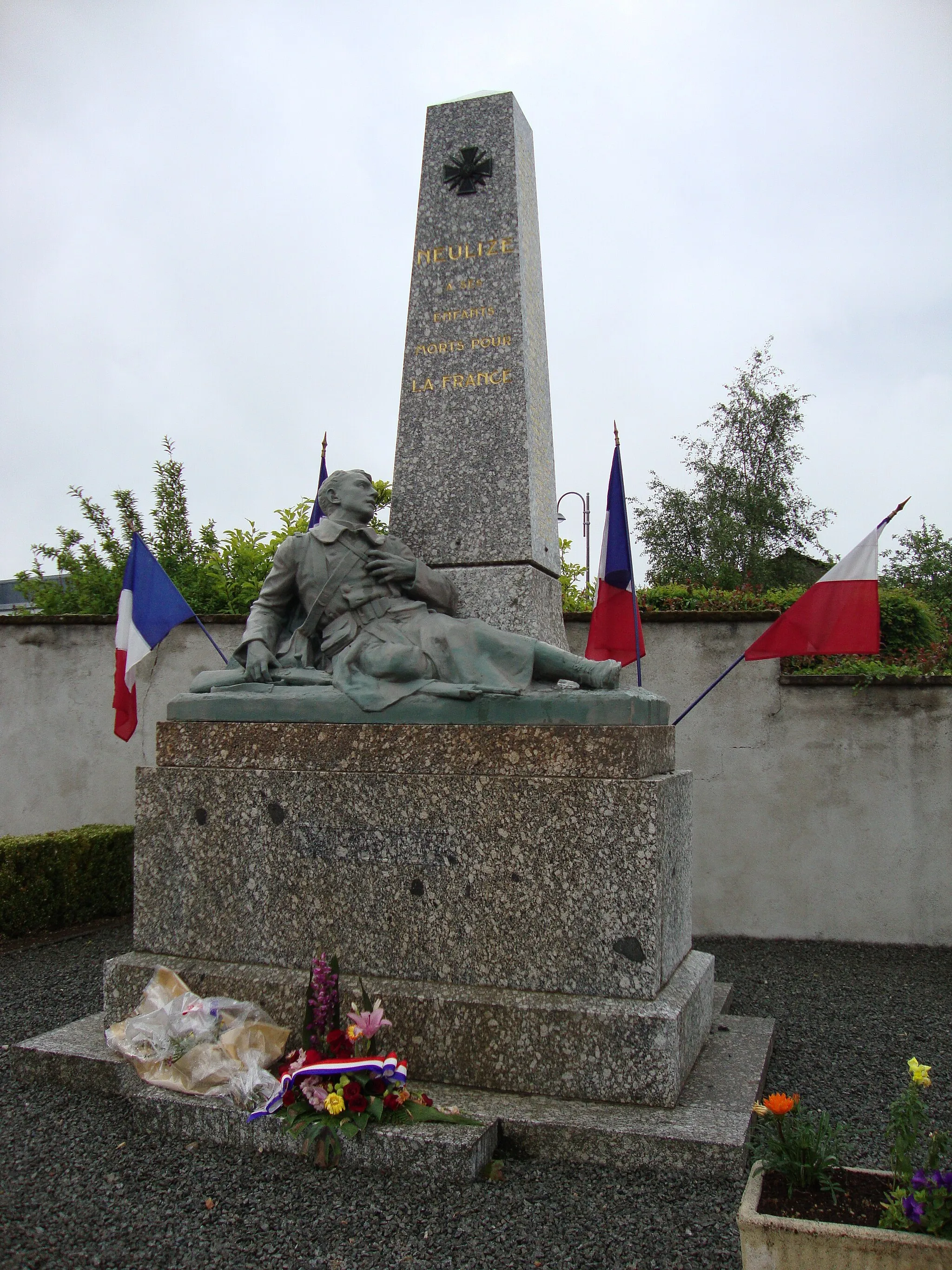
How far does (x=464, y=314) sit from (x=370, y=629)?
5.55ft

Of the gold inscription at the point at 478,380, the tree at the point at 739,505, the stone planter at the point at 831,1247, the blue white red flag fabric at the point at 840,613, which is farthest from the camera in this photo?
the tree at the point at 739,505

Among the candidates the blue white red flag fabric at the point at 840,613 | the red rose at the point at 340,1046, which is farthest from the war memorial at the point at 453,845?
the blue white red flag fabric at the point at 840,613

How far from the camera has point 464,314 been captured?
4719 mm

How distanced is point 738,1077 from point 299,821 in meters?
1.82

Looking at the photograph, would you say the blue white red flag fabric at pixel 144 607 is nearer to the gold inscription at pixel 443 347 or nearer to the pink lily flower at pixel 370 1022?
the gold inscription at pixel 443 347

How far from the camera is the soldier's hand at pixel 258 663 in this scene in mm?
4000

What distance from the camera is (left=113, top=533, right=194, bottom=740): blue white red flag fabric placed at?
650 centimetres

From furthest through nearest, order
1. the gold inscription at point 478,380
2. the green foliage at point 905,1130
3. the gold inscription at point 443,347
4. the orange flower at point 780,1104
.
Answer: the gold inscription at point 443,347 → the gold inscription at point 478,380 → the orange flower at point 780,1104 → the green foliage at point 905,1130

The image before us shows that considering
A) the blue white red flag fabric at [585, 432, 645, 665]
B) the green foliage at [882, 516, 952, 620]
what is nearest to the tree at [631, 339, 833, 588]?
the green foliage at [882, 516, 952, 620]

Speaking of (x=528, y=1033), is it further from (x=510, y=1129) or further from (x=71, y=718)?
(x=71, y=718)

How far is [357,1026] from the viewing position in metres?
3.10

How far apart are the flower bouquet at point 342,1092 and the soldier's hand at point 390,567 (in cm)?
170

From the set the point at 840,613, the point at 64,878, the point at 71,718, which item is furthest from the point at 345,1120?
the point at 71,718

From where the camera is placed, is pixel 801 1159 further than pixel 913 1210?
Yes
